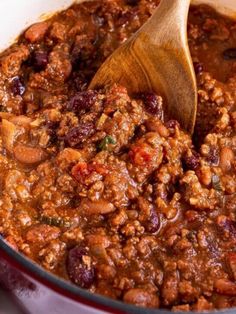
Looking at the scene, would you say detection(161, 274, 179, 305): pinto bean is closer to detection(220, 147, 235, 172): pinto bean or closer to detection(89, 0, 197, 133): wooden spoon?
detection(220, 147, 235, 172): pinto bean

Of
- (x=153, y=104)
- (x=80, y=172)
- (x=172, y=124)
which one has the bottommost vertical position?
(x=172, y=124)

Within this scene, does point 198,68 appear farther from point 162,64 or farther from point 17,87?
point 17,87

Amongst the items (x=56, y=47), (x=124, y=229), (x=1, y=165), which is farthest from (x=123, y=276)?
(x=56, y=47)

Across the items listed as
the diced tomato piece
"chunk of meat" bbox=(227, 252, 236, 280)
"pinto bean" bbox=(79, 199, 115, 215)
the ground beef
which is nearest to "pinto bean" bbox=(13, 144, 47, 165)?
the ground beef

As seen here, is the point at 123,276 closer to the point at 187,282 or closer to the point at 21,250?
the point at 187,282

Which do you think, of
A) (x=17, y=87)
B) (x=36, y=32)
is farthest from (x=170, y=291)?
(x=36, y=32)

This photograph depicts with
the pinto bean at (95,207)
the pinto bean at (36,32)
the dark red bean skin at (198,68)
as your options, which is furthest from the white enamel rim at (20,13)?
the pinto bean at (95,207)
